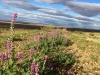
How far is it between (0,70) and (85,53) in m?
7.09

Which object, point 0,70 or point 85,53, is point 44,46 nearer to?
point 85,53

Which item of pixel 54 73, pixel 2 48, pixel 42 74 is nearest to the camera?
pixel 42 74

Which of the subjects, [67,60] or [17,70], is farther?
[67,60]

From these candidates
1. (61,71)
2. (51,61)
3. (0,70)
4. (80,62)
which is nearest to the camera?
(0,70)

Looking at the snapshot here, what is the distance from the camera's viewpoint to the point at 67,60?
987 cm

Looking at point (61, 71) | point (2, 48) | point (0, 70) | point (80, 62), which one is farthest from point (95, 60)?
point (0, 70)

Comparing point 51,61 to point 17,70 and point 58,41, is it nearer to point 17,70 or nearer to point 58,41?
point 17,70

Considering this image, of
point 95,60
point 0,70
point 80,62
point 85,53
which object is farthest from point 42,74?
point 85,53

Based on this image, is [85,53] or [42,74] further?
[85,53]

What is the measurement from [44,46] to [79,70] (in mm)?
3261

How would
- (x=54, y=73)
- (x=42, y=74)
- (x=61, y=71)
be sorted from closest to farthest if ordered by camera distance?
(x=42, y=74) → (x=54, y=73) → (x=61, y=71)

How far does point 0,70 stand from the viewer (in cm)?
657

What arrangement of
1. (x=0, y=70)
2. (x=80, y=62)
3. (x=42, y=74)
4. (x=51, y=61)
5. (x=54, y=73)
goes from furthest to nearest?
1. (x=80, y=62)
2. (x=51, y=61)
3. (x=54, y=73)
4. (x=42, y=74)
5. (x=0, y=70)

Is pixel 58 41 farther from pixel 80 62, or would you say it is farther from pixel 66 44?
pixel 80 62
